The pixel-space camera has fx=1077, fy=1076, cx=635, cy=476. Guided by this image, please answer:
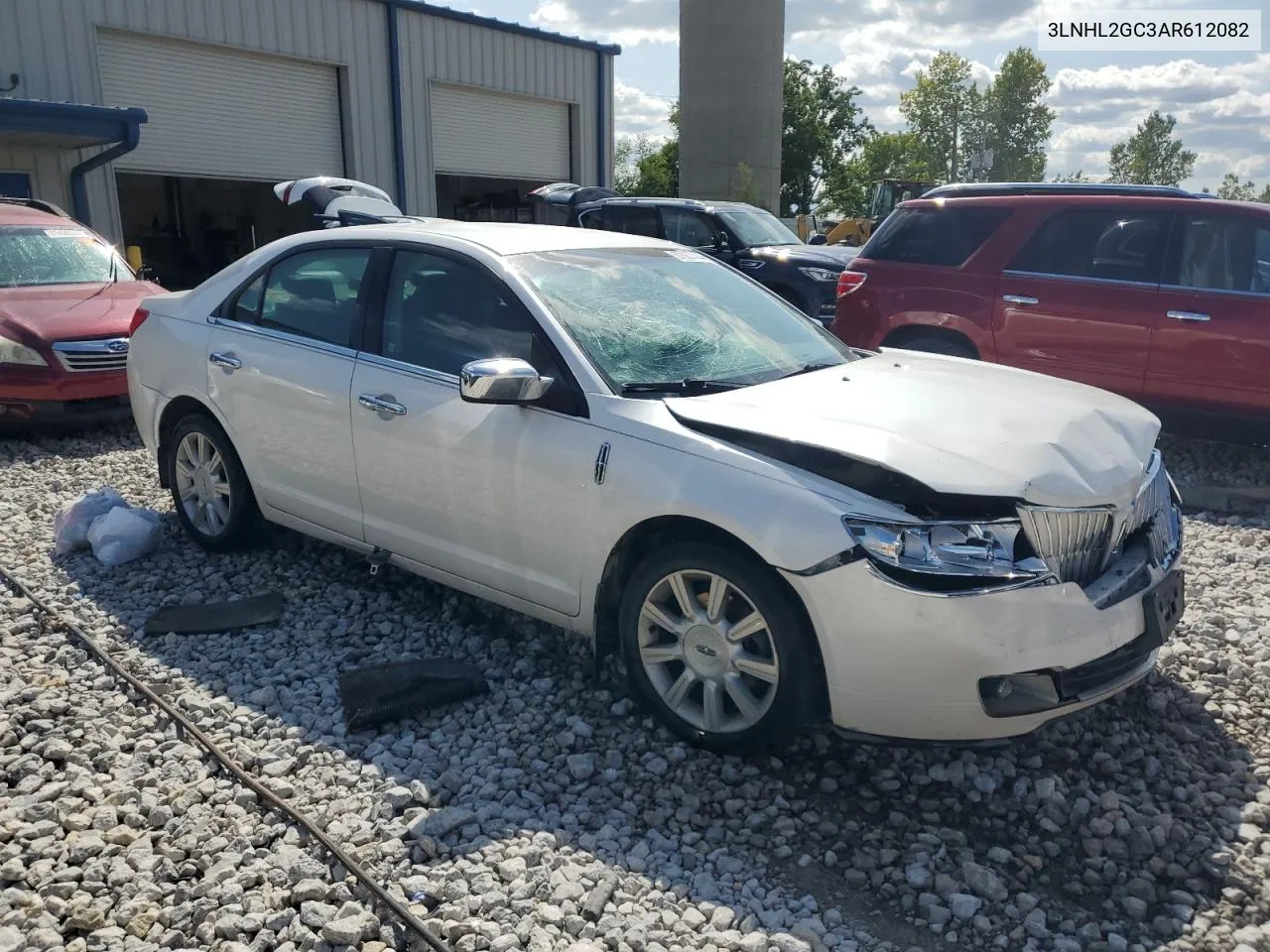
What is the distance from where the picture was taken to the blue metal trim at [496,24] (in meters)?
19.4

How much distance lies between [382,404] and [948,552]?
7.76 feet

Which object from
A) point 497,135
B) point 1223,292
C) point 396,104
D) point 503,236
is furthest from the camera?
point 497,135

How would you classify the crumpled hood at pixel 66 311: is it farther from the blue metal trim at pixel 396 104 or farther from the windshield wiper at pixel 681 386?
the blue metal trim at pixel 396 104

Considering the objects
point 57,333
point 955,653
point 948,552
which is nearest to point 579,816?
point 955,653

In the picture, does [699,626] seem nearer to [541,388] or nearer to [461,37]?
[541,388]

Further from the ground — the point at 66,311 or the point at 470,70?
the point at 470,70

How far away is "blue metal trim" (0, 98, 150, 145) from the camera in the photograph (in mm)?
13117

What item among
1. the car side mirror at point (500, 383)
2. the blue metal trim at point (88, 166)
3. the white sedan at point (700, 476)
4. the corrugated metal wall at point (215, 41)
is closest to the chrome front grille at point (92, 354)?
the white sedan at point (700, 476)

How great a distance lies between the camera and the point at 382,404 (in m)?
4.38

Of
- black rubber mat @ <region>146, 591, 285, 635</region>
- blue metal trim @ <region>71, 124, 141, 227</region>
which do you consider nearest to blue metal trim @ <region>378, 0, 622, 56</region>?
blue metal trim @ <region>71, 124, 141, 227</region>

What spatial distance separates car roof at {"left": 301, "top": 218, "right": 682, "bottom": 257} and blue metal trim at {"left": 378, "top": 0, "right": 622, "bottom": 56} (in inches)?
631

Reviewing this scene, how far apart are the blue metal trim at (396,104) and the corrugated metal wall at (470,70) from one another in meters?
0.12

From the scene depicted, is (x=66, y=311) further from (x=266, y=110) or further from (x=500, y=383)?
(x=266, y=110)

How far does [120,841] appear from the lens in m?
3.15
